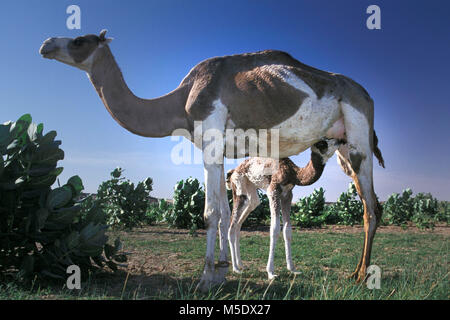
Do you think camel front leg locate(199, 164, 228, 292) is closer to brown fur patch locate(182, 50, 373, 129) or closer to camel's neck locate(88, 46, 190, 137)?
brown fur patch locate(182, 50, 373, 129)

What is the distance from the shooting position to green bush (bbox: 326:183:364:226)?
49.0ft

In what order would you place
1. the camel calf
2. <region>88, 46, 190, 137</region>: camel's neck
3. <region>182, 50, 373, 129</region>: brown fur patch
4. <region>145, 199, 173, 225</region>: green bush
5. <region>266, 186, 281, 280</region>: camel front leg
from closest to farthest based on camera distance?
<region>182, 50, 373, 129</region>: brown fur patch → <region>88, 46, 190, 137</region>: camel's neck → <region>266, 186, 281, 280</region>: camel front leg → the camel calf → <region>145, 199, 173, 225</region>: green bush

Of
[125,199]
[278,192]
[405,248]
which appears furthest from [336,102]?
[125,199]

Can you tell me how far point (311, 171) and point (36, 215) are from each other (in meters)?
4.17

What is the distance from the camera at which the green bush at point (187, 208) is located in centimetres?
1254

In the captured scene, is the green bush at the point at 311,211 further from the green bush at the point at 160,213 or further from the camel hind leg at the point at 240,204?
the camel hind leg at the point at 240,204

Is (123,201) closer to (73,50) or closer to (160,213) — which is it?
(160,213)

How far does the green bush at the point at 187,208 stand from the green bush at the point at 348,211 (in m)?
5.78

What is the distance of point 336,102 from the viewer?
4.97m

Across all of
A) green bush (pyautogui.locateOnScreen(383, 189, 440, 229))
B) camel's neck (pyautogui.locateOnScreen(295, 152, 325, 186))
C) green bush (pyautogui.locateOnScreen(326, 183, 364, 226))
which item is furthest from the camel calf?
green bush (pyautogui.locateOnScreen(383, 189, 440, 229))

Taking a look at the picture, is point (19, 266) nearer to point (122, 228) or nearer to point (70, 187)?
point (70, 187)

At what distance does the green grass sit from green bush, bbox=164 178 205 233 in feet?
5.40

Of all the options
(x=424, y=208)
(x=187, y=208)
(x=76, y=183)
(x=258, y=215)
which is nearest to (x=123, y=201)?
(x=187, y=208)

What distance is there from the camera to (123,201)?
12.0 m
